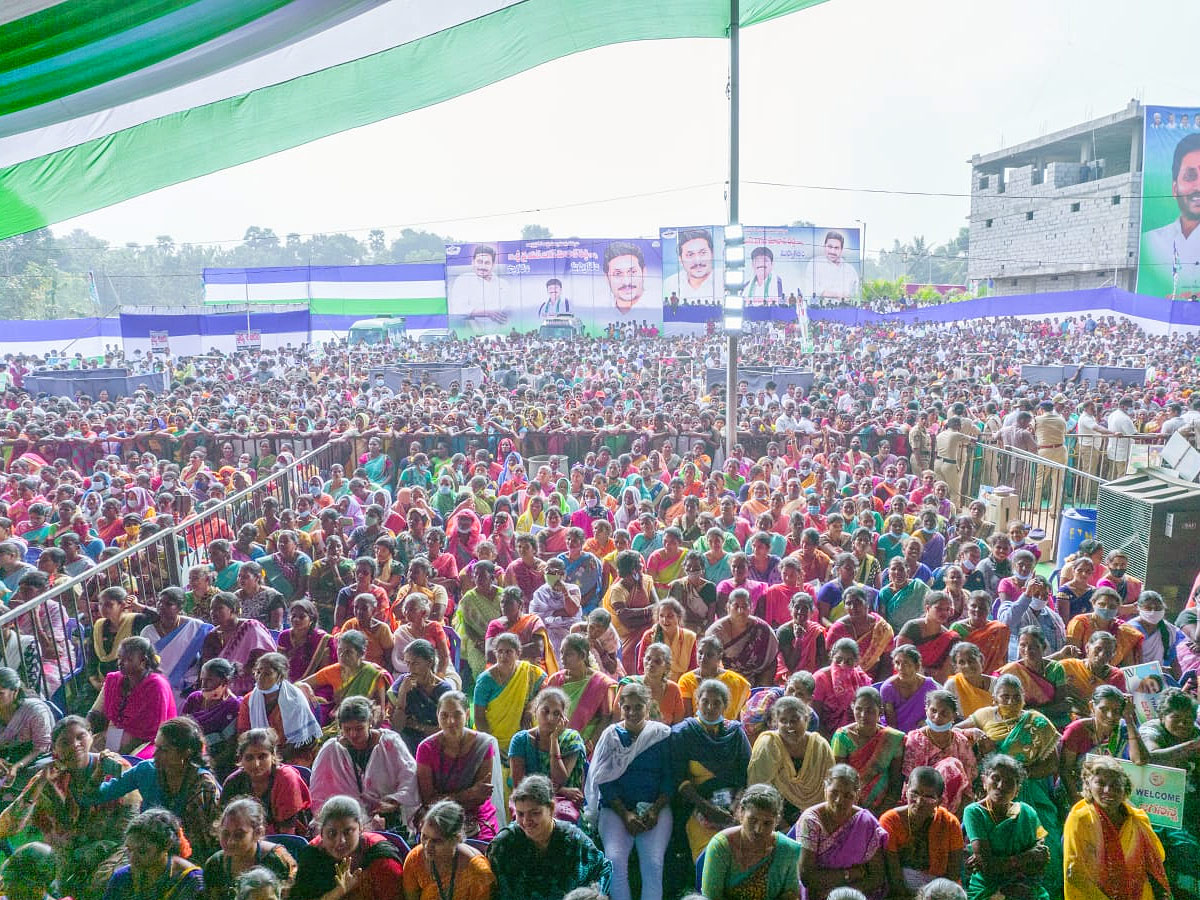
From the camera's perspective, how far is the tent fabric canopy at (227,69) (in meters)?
2.20

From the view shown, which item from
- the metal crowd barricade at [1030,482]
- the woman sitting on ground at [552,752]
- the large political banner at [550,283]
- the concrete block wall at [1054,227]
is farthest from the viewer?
the large political banner at [550,283]

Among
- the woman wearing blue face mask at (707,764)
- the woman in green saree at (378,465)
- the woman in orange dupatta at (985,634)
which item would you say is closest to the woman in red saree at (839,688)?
the woman wearing blue face mask at (707,764)

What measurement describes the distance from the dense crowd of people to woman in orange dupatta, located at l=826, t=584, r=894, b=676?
0.7 inches

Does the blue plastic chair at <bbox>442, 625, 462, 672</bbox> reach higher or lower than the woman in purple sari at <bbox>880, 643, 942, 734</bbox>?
lower

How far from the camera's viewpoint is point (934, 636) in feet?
17.1

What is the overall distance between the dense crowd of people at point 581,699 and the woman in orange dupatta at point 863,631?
19mm

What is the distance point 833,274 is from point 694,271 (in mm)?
Result: 8263

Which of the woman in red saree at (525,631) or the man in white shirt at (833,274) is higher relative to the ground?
the man in white shirt at (833,274)

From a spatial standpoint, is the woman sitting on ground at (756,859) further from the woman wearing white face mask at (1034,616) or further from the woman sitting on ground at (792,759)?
the woman wearing white face mask at (1034,616)

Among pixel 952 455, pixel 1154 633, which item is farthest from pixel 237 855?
pixel 952 455

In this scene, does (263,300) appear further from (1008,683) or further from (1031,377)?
(1008,683)

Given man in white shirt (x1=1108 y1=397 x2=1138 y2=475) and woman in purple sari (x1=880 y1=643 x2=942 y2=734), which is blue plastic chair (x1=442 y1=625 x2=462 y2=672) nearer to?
woman in purple sari (x1=880 y1=643 x2=942 y2=734)

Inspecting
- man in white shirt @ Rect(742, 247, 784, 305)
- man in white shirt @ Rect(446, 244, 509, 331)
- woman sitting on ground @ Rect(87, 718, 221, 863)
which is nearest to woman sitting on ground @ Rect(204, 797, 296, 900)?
woman sitting on ground @ Rect(87, 718, 221, 863)

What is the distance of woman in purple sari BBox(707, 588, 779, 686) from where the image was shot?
527cm
